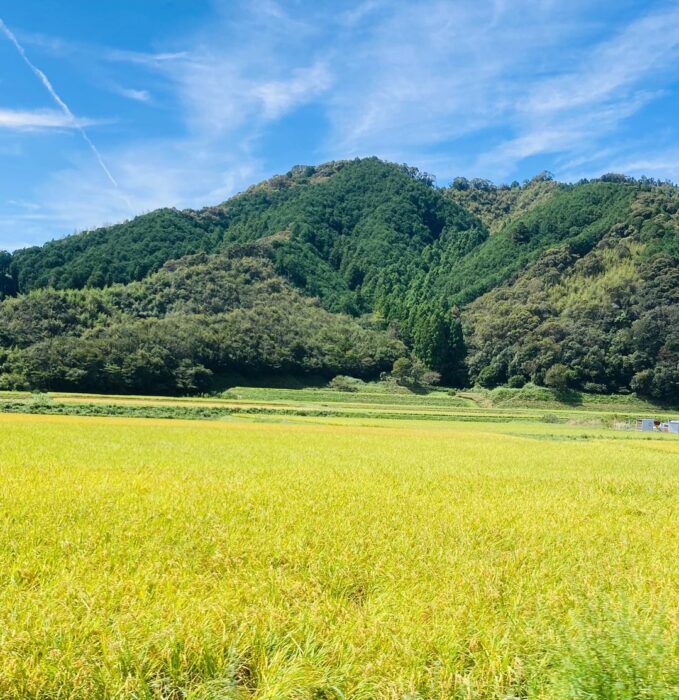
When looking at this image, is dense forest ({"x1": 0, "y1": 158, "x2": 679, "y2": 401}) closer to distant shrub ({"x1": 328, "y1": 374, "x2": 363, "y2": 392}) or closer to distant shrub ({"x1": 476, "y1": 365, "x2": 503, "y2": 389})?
distant shrub ({"x1": 476, "y1": 365, "x2": 503, "y2": 389})

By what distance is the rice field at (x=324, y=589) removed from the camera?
10.8ft

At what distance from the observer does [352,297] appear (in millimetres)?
113750

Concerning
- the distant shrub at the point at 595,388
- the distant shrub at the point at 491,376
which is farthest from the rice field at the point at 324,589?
the distant shrub at the point at 491,376

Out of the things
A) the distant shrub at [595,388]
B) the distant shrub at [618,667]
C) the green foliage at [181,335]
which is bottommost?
the distant shrub at [595,388]

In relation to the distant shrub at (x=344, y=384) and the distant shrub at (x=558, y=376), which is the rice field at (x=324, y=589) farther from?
the distant shrub at (x=344, y=384)

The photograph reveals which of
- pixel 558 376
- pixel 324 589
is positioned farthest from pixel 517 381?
pixel 324 589

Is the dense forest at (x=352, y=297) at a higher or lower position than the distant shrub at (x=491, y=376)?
higher

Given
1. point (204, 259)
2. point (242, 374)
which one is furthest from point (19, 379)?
point (204, 259)

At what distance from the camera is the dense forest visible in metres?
67.5

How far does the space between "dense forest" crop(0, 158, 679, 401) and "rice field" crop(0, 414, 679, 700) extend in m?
54.3

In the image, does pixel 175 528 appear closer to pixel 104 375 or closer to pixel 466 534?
pixel 466 534

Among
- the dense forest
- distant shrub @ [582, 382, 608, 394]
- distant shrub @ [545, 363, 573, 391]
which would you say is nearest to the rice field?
the dense forest

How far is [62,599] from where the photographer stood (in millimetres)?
4086

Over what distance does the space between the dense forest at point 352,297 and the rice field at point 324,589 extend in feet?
178
